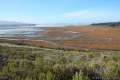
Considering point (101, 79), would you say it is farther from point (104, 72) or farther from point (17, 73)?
point (17, 73)

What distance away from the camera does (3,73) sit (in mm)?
7660

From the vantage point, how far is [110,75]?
8.31 metres

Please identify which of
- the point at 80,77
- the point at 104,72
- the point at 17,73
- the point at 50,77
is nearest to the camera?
the point at 80,77

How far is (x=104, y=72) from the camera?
8.62 metres

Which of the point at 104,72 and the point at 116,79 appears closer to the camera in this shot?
the point at 116,79

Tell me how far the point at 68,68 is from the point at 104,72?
3.98ft

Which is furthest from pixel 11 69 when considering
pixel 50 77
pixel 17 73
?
pixel 50 77

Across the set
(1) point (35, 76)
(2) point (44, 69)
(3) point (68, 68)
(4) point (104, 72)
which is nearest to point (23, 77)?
(1) point (35, 76)

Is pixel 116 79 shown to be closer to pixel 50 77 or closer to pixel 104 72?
pixel 104 72

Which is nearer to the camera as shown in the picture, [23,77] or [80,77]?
[80,77]

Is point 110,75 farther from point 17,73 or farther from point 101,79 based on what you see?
point 17,73

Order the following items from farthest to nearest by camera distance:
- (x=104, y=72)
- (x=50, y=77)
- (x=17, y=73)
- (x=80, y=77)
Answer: (x=104, y=72)
(x=17, y=73)
(x=50, y=77)
(x=80, y=77)

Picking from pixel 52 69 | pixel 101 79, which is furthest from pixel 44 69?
pixel 101 79

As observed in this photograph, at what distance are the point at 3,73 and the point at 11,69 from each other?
0.57 m
